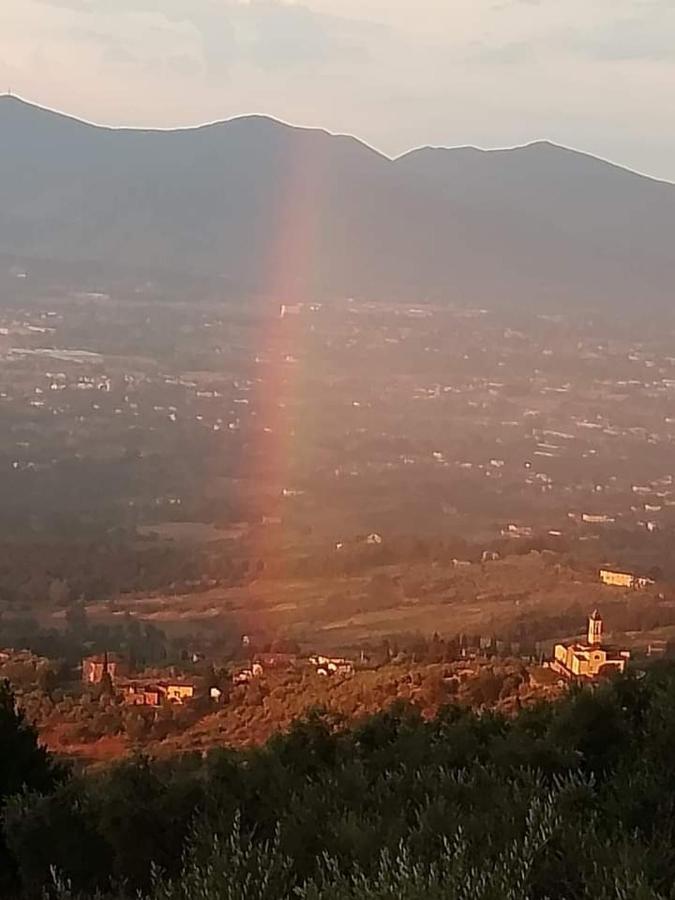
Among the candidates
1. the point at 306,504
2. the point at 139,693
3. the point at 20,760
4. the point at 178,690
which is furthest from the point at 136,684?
the point at 306,504

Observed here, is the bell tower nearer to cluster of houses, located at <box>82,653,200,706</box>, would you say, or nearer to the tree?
cluster of houses, located at <box>82,653,200,706</box>

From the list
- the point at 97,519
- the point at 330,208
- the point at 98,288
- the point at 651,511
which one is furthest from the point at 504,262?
the point at 97,519

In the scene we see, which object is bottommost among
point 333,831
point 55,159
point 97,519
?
point 97,519

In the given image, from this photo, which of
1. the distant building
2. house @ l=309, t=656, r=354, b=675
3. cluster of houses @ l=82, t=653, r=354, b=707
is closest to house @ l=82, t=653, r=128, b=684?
cluster of houses @ l=82, t=653, r=354, b=707

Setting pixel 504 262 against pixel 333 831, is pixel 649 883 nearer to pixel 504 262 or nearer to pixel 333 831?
pixel 333 831

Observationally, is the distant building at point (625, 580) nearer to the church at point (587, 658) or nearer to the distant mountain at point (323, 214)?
the church at point (587, 658)

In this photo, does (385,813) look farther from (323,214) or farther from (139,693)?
(323,214)
